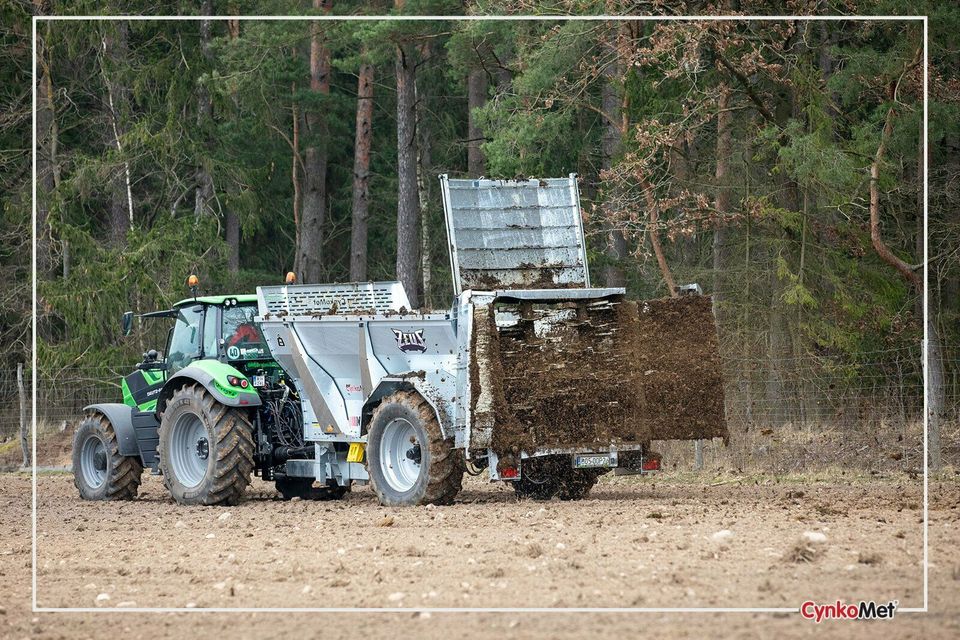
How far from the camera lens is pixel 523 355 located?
12.5 meters

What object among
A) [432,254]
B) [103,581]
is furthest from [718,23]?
[432,254]

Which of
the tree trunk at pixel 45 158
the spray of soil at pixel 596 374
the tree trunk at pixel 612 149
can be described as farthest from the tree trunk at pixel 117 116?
the spray of soil at pixel 596 374

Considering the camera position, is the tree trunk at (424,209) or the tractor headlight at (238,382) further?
the tree trunk at (424,209)

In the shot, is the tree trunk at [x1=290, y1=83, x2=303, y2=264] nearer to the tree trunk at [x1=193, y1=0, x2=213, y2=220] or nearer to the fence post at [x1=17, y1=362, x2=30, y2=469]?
the tree trunk at [x1=193, y1=0, x2=213, y2=220]

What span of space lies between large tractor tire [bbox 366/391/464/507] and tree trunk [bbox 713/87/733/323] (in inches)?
430

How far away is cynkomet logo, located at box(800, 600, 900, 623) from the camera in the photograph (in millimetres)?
7031

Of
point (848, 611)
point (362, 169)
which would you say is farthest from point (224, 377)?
point (362, 169)

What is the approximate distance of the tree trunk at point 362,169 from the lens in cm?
3566

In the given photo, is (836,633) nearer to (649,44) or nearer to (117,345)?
(649,44)

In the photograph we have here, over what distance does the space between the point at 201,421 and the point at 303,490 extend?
4.98ft

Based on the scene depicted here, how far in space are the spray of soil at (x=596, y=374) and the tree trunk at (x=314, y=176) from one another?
69.3 ft

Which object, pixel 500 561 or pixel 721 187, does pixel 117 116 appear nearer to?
pixel 721 187

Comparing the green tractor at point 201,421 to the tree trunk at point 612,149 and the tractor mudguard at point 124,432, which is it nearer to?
the tractor mudguard at point 124,432

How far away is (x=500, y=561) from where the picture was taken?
9.25 meters
